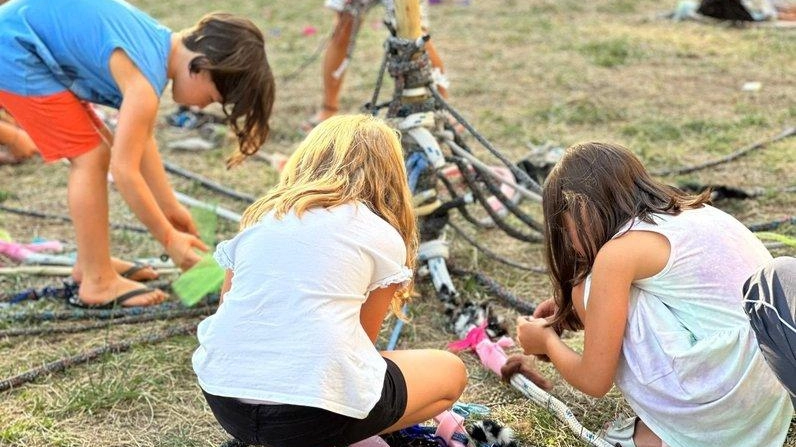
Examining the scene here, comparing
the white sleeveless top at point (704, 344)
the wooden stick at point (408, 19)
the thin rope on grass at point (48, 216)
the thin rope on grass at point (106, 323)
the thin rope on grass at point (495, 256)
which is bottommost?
the thin rope on grass at point (48, 216)

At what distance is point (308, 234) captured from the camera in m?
1.63

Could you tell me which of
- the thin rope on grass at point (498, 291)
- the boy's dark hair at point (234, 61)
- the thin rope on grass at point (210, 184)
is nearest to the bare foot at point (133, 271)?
the boy's dark hair at point (234, 61)

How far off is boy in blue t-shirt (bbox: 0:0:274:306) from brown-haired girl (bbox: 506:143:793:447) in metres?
1.25

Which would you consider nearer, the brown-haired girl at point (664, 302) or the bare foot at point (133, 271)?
the brown-haired girl at point (664, 302)

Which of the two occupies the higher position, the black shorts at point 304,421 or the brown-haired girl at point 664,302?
the brown-haired girl at point 664,302

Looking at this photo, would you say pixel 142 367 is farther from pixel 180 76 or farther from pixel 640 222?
pixel 640 222

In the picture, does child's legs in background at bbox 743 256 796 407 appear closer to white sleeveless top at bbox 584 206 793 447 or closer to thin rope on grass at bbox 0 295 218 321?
white sleeveless top at bbox 584 206 793 447

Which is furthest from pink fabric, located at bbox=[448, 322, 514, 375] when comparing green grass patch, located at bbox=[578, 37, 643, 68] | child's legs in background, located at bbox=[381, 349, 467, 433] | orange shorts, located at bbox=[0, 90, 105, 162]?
green grass patch, located at bbox=[578, 37, 643, 68]

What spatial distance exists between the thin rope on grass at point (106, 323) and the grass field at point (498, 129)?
2 cm

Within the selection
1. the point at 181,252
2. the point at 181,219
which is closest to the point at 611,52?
the point at 181,219

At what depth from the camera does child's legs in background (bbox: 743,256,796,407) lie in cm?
137

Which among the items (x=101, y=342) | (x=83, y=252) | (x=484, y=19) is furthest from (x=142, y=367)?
(x=484, y=19)

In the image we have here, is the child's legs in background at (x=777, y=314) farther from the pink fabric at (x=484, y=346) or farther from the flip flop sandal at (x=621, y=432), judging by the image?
the pink fabric at (x=484, y=346)

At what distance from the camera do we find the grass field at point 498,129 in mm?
2168
